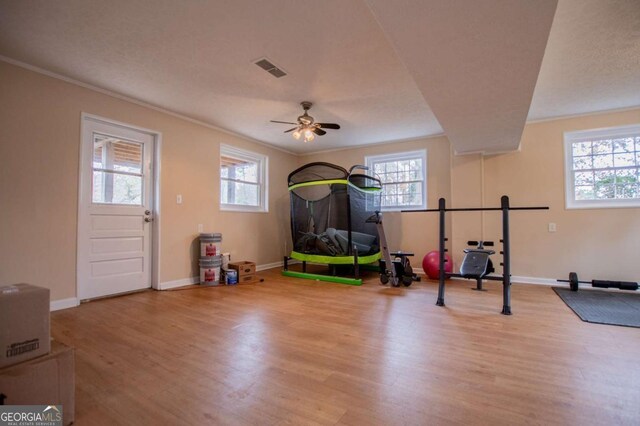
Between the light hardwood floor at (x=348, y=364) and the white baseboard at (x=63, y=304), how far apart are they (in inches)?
7.3

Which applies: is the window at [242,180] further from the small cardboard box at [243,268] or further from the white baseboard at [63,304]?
the white baseboard at [63,304]

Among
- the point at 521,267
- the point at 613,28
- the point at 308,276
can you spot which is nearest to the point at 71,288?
the point at 308,276

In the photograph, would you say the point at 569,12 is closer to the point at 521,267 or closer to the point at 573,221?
the point at 573,221

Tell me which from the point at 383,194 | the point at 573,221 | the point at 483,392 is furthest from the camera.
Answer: the point at 383,194

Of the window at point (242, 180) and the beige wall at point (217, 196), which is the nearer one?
the beige wall at point (217, 196)

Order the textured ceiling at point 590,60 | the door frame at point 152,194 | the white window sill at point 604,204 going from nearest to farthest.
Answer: the textured ceiling at point 590,60 → the door frame at point 152,194 → the white window sill at point 604,204

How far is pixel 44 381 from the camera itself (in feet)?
3.99

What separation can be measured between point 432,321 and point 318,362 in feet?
4.37

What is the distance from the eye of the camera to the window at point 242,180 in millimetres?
5004

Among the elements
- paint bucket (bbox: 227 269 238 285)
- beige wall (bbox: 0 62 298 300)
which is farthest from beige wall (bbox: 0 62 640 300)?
paint bucket (bbox: 227 269 238 285)

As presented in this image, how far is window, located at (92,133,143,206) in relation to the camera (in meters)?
3.47

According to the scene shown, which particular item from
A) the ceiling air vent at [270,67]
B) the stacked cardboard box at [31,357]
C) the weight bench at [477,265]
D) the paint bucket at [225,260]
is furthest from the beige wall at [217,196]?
the stacked cardboard box at [31,357]

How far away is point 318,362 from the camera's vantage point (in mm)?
1879

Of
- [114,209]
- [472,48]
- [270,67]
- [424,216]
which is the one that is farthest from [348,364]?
[424,216]
